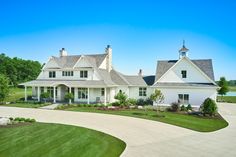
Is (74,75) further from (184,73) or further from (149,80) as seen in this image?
(184,73)

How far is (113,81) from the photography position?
34.2 m

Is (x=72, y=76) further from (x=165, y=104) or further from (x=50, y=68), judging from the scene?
(x=165, y=104)

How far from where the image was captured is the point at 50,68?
3619 centimetres

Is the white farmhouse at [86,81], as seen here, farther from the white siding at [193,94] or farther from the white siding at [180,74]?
the white siding at [193,94]

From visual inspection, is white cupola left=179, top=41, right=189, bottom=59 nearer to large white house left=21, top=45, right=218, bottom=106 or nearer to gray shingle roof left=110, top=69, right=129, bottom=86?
large white house left=21, top=45, right=218, bottom=106

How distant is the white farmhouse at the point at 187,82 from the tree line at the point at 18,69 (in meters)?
75.7

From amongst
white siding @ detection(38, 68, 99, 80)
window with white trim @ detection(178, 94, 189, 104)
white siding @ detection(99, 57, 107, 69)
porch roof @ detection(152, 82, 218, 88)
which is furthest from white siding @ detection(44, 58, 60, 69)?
window with white trim @ detection(178, 94, 189, 104)

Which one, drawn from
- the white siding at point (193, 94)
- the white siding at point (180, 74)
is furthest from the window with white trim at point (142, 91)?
the white siding at point (193, 94)

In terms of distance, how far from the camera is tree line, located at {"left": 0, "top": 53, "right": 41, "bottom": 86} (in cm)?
8788

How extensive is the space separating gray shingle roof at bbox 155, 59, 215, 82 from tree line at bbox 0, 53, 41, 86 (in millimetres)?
73258

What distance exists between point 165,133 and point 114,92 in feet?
66.3

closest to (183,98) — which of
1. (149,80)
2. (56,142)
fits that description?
(149,80)

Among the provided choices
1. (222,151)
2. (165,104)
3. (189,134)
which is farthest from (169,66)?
(222,151)

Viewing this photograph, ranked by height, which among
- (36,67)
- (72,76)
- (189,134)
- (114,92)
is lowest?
(189,134)
